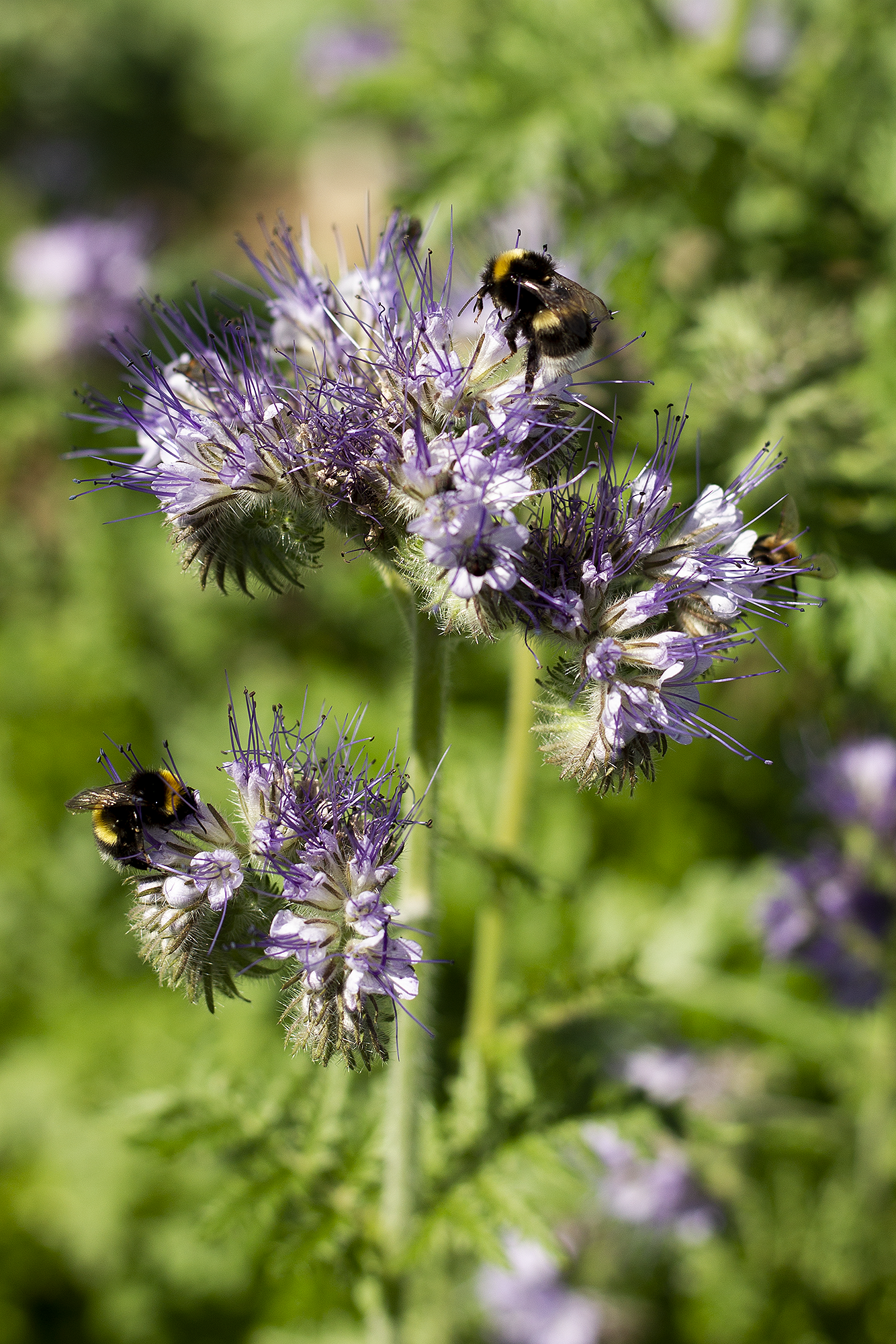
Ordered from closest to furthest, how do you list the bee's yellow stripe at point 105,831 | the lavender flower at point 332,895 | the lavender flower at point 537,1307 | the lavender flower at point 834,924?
the lavender flower at point 332,895 → the bee's yellow stripe at point 105,831 → the lavender flower at point 834,924 → the lavender flower at point 537,1307

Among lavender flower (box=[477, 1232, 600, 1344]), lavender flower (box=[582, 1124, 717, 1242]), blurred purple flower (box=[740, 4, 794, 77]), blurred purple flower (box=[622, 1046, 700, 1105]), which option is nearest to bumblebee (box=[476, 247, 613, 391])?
blurred purple flower (box=[622, 1046, 700, 1105])

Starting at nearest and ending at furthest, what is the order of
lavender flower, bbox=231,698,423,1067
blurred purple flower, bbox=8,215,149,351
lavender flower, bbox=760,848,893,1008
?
lavender flower, bbox=231,698,423,1067 < lavender flower, bbox=760,848,893,1008 < blurred purple flower, bbox=8,215,149,351

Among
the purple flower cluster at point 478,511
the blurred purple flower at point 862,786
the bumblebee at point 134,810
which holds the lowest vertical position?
the bumblebee at point 134,810

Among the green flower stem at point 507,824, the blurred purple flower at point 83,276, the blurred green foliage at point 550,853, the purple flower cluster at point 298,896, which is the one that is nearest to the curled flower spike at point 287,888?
the purple flower cluster at point 298,896

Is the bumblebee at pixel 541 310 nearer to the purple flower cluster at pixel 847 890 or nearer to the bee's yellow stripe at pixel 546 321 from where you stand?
the bee's yellow stripe at pixel 546 321

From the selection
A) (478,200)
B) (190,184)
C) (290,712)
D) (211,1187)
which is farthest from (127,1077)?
(190,184)

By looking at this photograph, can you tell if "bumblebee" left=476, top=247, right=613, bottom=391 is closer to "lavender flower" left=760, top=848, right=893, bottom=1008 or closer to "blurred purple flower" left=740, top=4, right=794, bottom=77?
"lavender flower" left=760, top=848, right=893, bottom=1008
